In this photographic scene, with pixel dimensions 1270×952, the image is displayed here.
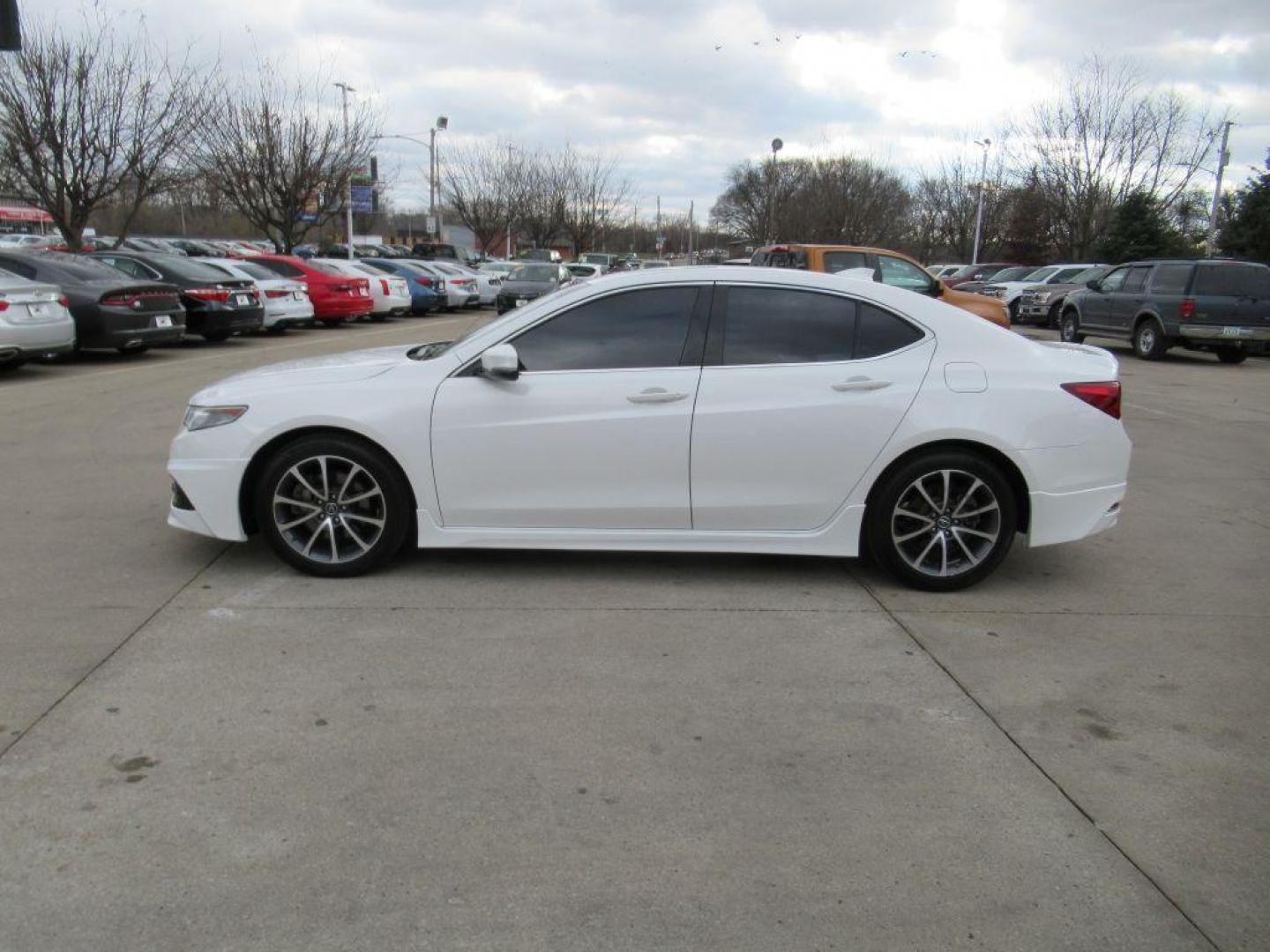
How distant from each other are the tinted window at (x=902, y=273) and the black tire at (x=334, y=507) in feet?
34.9

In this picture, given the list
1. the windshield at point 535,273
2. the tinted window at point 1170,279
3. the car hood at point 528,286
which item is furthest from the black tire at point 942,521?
the windshield at point 535,273

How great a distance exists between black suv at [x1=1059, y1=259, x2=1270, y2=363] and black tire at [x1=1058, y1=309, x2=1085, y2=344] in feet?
3.45

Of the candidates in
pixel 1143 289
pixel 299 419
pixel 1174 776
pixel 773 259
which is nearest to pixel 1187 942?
A: pixel 1174 776

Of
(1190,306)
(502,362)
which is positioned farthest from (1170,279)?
(502,362)

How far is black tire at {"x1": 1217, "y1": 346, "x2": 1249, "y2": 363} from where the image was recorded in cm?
1775

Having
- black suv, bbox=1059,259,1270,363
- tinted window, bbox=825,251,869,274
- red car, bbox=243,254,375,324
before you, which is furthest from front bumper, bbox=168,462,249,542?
red car, bbox=243,254,375,324

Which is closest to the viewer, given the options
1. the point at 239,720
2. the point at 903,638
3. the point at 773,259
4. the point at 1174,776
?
the point at 1174,776

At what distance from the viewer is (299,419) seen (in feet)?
16.3

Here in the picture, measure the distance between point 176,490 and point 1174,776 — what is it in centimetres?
465

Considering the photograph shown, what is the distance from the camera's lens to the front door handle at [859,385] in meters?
4.94

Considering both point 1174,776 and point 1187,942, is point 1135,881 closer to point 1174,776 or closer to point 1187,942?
point 1187,942

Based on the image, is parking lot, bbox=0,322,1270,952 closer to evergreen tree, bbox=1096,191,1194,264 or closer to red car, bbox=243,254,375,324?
red car, bbox=243,254,375,324

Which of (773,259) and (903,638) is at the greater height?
(773,259)

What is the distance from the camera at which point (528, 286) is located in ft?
84.4
